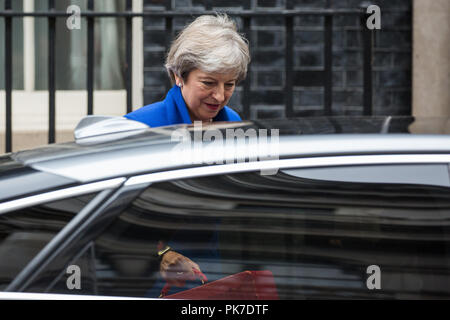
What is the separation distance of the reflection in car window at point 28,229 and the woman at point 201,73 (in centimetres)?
89

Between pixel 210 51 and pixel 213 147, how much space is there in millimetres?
913

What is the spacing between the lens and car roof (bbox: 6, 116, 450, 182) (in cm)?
169

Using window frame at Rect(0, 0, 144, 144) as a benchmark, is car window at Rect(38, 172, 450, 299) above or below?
below

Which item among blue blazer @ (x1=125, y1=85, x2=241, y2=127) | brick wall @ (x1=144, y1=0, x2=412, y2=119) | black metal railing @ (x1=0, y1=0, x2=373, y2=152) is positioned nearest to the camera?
blue blazer @ (x1=125, y1=85, x2=241, y2=127)

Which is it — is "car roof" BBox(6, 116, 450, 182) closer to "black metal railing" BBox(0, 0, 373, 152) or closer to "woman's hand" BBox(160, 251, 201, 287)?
"woman's hand" BBox(160, 251, 201, 287)

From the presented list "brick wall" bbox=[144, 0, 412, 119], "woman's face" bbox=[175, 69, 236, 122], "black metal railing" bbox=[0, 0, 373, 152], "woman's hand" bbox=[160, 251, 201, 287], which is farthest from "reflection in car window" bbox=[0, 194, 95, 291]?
"brick wall" bbox=[144, 0, 412, 119]

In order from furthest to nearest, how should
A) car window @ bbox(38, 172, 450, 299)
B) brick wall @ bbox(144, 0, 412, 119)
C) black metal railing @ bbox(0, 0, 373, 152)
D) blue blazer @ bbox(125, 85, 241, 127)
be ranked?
brick wall @ bbox(144, 0, 412, 119) < black metal railing @ bbox(0, 0, 373, 152) < blue blazer @ bbox(125, 85, 241, 127) < car window @ bbox(38, 172, 450, 299)

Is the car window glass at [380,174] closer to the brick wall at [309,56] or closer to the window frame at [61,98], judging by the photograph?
the brick wall at [309,56]

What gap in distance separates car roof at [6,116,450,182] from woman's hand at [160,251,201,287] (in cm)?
20

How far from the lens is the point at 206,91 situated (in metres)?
2.61

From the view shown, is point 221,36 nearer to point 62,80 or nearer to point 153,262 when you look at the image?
point 153,262

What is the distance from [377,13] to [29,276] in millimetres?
3080
